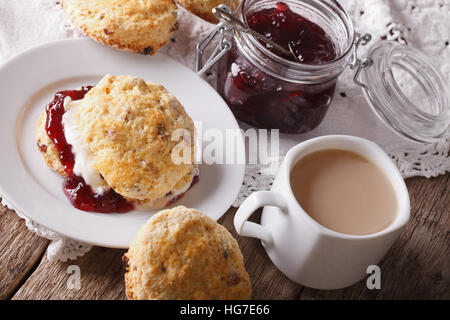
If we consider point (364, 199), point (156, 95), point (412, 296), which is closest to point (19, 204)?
point (156, 95)

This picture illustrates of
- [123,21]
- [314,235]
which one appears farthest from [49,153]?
[314,235]

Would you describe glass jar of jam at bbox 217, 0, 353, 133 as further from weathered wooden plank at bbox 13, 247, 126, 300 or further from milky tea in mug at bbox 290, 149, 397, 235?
weathered wooden plank at bbox 13, 247, 126, 300

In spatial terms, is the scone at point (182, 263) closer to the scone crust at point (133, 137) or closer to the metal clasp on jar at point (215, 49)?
the scone crust at point (133, 137)

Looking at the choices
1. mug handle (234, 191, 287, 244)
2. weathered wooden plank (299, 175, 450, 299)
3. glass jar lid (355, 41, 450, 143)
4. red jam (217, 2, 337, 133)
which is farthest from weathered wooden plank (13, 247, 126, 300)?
glass jar lid (355, 41, 450, 143)

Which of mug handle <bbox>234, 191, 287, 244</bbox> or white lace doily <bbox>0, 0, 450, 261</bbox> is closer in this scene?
mug handle <bbox>234, 191, 287, 244</bbox>

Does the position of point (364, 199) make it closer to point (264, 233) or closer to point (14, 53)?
point (264, 233)
